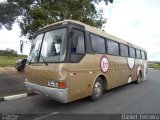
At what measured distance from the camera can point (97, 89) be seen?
8.95 meters

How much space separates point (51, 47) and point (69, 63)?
919mm

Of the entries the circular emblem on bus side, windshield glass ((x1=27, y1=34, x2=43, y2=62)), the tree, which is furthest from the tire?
the tree

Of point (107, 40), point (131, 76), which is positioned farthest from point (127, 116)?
point (131, 76)

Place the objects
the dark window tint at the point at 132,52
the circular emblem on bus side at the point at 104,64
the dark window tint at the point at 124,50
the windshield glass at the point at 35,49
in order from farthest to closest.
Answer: the dark window tint at the point at 132,52 → the dark window tint at the point at 124,50 → the circular emblem on bus side at the point at 104,64 → the windshield glass at the point at 35,49

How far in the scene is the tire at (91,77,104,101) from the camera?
869 centimetres

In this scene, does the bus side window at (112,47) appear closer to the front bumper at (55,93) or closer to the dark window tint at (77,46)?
the dark window tint at (77,46)

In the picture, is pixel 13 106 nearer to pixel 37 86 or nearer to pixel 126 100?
pixel 37 86

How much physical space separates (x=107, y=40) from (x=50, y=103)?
411 cm

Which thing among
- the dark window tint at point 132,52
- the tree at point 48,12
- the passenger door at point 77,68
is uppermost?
the tree at point 48,12

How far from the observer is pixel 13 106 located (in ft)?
26.2

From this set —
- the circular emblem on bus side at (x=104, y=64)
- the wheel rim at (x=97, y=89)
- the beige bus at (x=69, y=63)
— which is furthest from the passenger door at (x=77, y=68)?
the circular emblem on bus side at (x=104, y=64)

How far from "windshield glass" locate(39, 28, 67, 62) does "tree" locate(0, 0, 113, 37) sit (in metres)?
7.72

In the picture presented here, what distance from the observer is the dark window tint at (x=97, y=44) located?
883 centimetres

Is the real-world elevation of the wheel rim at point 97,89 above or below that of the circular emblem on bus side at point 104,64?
below
